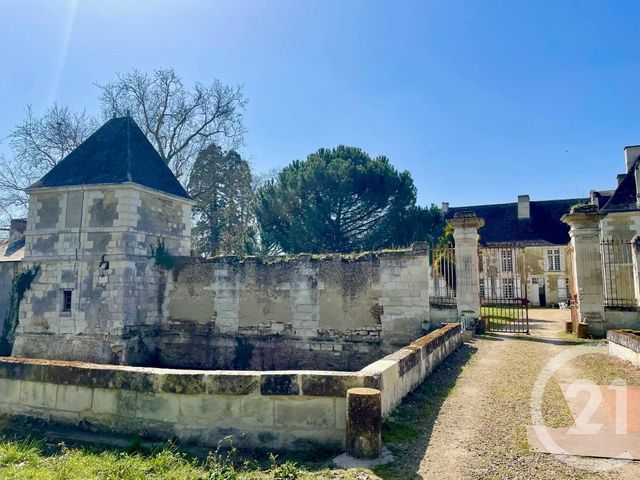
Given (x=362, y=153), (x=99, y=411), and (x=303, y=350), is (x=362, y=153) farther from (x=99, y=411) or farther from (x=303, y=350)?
(x=99, y=411)

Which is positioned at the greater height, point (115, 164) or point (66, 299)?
point (115, 164)

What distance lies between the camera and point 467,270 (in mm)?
9852

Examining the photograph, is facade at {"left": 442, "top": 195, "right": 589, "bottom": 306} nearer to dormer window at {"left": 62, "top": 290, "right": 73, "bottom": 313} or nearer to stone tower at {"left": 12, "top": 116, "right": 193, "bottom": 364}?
stone tower at {"left": 12, "top": 116, "right": 193, "bottom": 364}

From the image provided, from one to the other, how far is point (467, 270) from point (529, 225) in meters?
25.3

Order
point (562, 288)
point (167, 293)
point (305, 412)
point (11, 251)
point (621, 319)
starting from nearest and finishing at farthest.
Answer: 1. point (305, 412)
2. point (621, 319)
3. point (167, 293)
4. point (11, 251)
5. point (562, 288)

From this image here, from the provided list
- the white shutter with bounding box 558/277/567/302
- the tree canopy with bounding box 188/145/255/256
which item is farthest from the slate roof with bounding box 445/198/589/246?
the tree canopy with bounding box 188/145/255/256

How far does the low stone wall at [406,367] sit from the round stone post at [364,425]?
0.39 m

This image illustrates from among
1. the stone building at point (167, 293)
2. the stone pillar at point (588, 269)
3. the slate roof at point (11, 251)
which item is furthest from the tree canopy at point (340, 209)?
the stone pillar at point (588, 269)

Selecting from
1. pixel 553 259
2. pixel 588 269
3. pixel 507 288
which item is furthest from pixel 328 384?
pixel 553 259

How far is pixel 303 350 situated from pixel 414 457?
7.70 m

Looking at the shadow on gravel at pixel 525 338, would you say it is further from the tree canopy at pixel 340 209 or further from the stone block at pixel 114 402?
the tree canopy at pixel 340 209

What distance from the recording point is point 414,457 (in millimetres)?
3150

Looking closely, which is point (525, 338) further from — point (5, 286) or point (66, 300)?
point (5, 286)

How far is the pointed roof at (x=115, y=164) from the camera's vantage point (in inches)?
476
